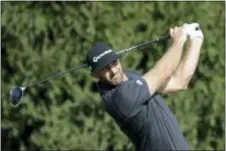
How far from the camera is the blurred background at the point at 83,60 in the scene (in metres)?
9.02

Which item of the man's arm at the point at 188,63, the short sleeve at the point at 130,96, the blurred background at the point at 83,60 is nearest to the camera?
the short sleeve at the point at 130,96

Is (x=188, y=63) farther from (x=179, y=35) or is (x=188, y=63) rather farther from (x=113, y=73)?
(x=113, y=73)

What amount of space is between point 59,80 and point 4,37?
758 millimetres

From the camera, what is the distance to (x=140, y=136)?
5.64 meters

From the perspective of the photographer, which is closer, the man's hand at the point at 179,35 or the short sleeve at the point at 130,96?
the short sleeve at the point at 130,96

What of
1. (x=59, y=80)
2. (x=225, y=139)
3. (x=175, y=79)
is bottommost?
(x=225, y=139)

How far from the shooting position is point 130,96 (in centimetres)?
548

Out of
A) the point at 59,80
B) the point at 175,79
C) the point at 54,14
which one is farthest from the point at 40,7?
the point at 175,79

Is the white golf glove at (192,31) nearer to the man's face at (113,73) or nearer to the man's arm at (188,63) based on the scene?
the man's arm at (188,63)

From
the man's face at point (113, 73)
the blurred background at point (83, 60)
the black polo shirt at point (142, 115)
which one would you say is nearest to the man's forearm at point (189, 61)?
the black polo shirt at point (142, 115)

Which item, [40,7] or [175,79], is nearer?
[175,79]

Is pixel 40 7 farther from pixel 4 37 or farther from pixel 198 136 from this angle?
pixel 198 136

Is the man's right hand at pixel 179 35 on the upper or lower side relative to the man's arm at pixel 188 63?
upper

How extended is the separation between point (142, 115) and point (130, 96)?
0.16 metres
